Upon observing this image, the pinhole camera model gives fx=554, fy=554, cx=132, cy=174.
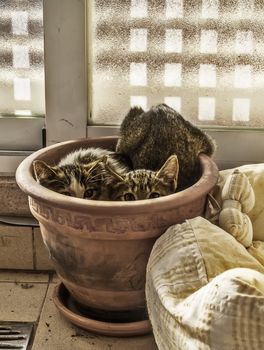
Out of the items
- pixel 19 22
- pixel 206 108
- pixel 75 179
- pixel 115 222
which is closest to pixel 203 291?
pixel 115 222

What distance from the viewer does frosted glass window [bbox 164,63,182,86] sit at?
1.89 m

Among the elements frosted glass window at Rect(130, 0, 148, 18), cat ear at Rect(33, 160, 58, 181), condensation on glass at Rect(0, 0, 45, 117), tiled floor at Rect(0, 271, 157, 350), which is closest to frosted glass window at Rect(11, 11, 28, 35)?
condensation on glass at Rect(0, 0, 45, 117)

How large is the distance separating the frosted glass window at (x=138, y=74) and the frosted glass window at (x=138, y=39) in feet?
0.18

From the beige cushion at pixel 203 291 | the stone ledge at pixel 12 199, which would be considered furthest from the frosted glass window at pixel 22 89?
the beige cushion at pixel 203 291

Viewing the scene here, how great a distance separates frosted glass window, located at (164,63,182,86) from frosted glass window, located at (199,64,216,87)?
0.24ft

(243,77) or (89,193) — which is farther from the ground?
(243,77)

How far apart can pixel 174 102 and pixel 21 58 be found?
55 centimetres

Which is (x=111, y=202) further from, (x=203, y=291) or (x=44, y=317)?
(x=44, y=317)

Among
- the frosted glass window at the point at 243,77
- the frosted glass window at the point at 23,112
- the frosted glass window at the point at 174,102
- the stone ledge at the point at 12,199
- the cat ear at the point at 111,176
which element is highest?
the frosted glass window at the point at 243,77

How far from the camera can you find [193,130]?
1.76 meters

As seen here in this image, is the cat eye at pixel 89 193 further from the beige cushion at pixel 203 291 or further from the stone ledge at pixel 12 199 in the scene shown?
the stone ledge at pixel 12 199

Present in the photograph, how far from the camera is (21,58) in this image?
191 cm

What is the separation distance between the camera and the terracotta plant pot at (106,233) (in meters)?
1.38

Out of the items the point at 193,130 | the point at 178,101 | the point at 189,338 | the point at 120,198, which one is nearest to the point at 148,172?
the point at 120,198
